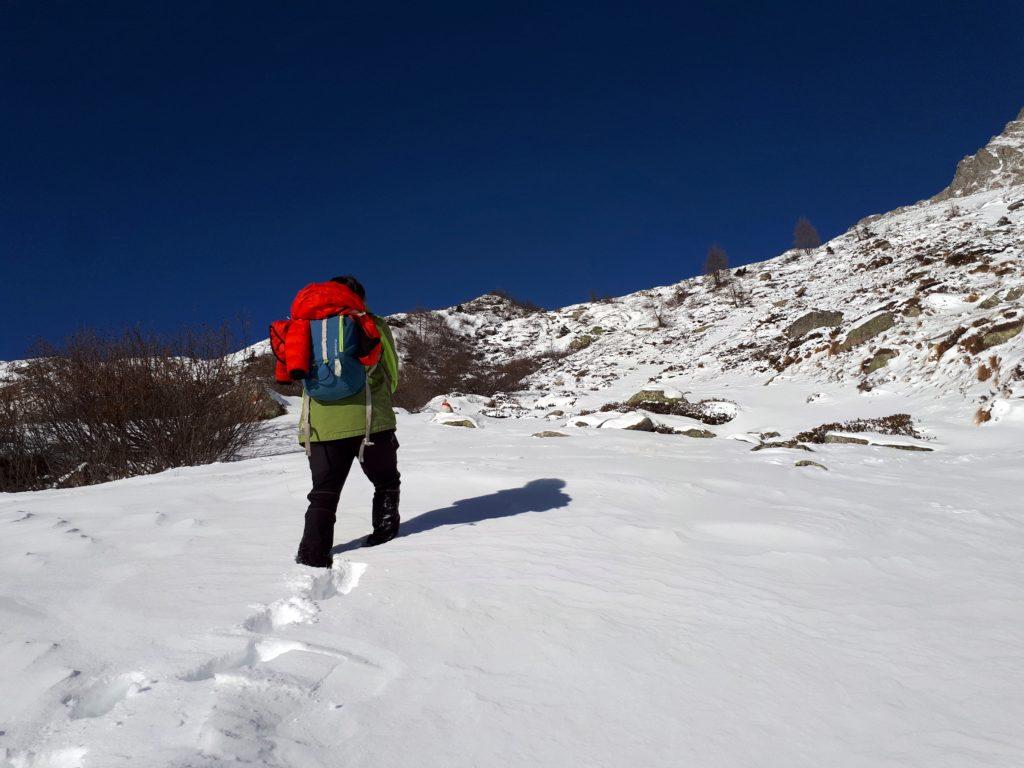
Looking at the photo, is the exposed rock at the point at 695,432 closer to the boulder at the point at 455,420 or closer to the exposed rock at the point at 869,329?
the boulder at the point at 455,420

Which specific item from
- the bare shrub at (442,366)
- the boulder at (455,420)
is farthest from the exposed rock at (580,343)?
the boulder at (455,420)

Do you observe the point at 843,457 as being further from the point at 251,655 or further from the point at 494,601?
the point at 251,655

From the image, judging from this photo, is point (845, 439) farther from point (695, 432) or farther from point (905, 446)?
point (695, 432)

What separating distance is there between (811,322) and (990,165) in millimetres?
113495

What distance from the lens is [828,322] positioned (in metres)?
18.0

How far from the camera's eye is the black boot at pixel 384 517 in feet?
9.50

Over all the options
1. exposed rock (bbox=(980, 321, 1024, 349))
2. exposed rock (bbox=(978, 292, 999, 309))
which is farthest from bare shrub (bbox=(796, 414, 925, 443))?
exposed rock (bbox=(978, 292, 999, 309))

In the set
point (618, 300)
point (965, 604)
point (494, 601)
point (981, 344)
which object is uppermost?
point (618, 300)

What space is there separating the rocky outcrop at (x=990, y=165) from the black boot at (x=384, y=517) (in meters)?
113

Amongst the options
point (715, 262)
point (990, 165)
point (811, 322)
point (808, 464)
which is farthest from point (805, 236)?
point (990, 165)

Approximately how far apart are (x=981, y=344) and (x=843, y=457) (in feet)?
20.1

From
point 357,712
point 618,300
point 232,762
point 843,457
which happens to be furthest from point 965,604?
point 618,300

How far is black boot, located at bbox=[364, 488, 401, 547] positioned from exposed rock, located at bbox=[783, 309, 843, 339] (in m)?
18.1

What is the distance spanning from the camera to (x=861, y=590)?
7.75 ft
